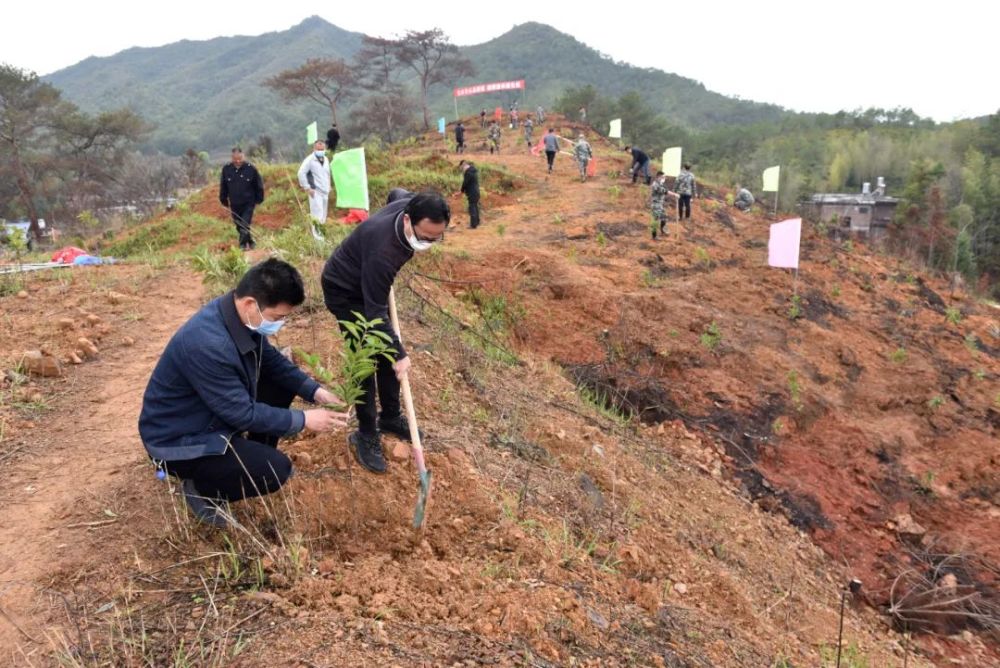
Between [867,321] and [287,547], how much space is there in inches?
373

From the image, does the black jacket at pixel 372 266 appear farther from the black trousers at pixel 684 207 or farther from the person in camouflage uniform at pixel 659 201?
the black trousers at pixel 684 207

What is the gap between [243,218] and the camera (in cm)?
733

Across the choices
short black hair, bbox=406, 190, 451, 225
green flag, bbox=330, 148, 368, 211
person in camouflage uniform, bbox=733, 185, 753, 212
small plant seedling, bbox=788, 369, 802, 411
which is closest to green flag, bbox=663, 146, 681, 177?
person in camouflage uniform, bbox=733, 185, 753, 212

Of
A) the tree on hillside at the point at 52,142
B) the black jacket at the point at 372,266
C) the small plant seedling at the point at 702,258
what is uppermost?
the tree on hillside at the point at 52,142

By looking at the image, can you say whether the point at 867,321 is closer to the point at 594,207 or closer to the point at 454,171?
the point at 594,207

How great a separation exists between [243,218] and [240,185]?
394 millimetres

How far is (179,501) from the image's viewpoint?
2.51 m

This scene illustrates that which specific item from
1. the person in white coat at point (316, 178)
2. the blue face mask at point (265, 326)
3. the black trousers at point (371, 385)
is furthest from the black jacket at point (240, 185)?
the blue face mask at point (265, 326)

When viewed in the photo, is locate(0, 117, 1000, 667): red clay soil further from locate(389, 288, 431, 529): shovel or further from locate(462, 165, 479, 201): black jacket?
locate(462, 165, 479, 201): black jacket

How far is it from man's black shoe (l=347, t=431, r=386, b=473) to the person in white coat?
4.62 metres

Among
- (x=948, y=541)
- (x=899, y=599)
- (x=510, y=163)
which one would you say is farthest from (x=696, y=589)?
(x=510, y=163)

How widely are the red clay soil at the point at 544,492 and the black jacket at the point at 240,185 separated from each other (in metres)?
1.49

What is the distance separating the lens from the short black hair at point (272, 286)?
2168mm

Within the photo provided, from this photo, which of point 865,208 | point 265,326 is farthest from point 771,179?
point 865,208
